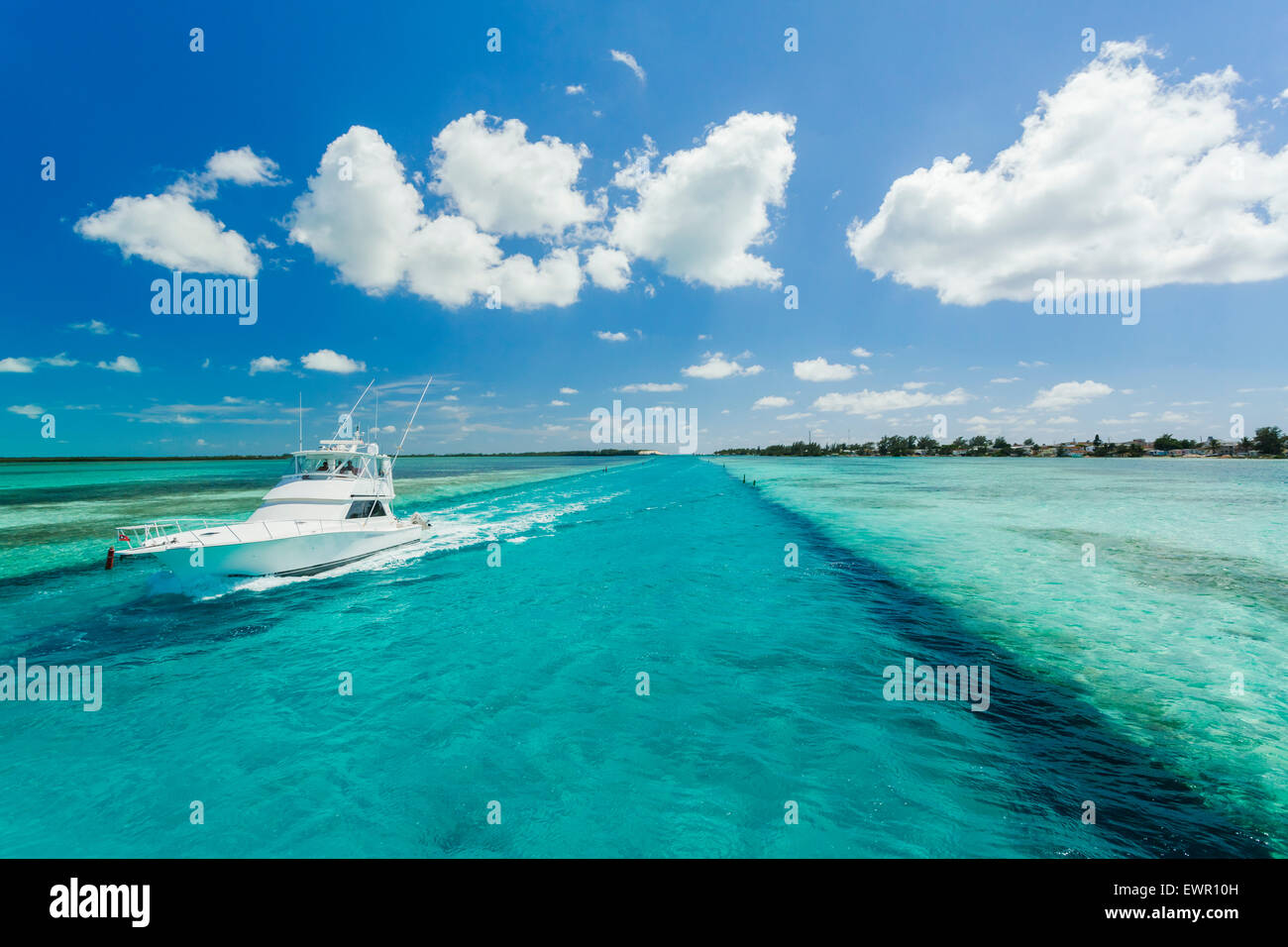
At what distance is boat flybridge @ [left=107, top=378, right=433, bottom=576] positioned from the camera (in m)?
14.9

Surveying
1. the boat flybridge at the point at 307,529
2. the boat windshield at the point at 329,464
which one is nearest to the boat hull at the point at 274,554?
the boat flybridge at the point at 307,529

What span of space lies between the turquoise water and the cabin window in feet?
9.16

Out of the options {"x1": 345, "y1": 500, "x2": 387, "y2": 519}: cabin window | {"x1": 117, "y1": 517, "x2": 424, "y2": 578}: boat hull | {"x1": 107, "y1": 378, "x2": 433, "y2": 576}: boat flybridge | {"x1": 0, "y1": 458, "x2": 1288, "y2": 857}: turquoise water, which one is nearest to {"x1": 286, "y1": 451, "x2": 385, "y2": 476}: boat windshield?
{"x1": 107, "y1": 378, "x2": 433, "y2": 576}: boat flybridge

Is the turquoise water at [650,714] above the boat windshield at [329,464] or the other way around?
the other way around

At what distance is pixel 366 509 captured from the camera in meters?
21.6

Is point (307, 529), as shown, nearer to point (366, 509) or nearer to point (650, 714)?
point (366, 509)

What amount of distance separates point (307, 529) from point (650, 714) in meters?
16.8

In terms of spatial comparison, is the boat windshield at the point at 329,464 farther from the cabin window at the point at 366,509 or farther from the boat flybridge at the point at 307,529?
the cabin window at the point at 366,509

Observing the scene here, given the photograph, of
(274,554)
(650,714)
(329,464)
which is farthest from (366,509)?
(650,714)

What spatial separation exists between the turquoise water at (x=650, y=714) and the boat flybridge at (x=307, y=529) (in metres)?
1.32

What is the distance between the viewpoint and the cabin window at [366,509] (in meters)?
20.7

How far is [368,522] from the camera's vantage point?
2105 centimetres

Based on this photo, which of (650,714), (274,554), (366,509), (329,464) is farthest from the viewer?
(366,509)
